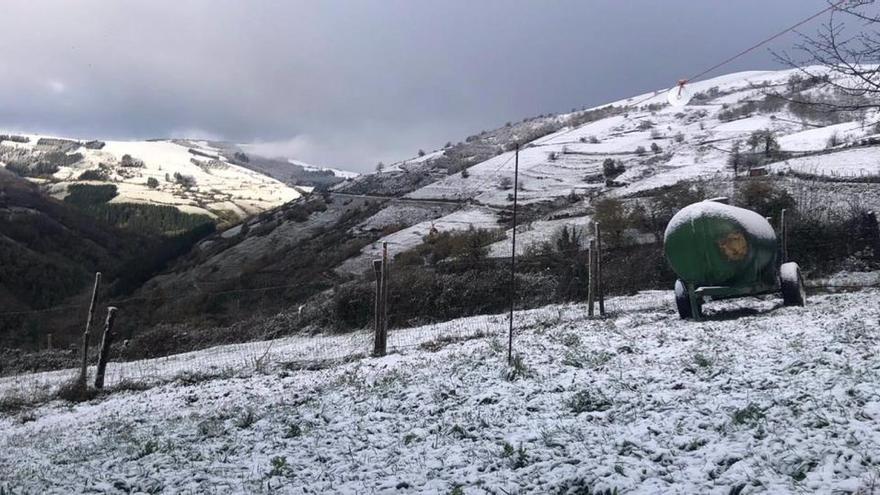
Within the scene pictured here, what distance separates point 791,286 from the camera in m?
11.5

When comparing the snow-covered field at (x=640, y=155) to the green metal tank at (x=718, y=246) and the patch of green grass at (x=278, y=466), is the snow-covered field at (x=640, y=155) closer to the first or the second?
the green metal tank at (x=718, y=246)

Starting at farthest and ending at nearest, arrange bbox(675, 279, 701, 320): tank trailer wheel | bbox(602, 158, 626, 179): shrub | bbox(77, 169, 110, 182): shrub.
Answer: bbox(77, 169, 110, 182): shrub
bbox(602, 158, 626, 179): shrub
bbox(675, 279, 701, 320): tank trailer wheel

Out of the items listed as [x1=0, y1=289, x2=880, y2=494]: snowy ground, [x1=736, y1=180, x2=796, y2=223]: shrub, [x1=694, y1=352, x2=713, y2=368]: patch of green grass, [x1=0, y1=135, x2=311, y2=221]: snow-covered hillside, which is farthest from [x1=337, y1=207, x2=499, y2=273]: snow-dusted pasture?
[x1=0, y1=135, x2=311, y2=221]: snow-covered hillside

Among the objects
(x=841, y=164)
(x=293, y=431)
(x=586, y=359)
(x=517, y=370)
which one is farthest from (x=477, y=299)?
(x=841, y=164)

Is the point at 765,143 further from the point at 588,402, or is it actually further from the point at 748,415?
the point at 748,415

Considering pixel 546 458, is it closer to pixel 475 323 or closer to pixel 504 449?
pixel 504 449

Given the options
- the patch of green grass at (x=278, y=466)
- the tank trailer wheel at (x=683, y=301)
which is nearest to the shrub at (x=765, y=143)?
the tank trailer wheel at (x=683, y=301)

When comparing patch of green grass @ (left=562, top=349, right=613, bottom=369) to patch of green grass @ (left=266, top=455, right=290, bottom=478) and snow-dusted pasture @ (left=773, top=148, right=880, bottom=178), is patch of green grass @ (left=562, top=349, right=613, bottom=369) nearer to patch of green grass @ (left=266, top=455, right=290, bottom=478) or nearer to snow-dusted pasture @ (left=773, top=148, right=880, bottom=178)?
patch of green grass @ (left=266, top=455, right=290, bottom=478)

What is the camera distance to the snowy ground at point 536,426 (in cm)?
432

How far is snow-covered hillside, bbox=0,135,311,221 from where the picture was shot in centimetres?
8156

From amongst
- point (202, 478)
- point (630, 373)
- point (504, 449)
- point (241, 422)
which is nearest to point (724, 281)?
point (630, 373)

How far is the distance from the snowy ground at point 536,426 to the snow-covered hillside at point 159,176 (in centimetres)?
6728

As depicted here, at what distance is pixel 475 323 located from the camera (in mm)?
15992

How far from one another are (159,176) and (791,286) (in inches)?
4159
